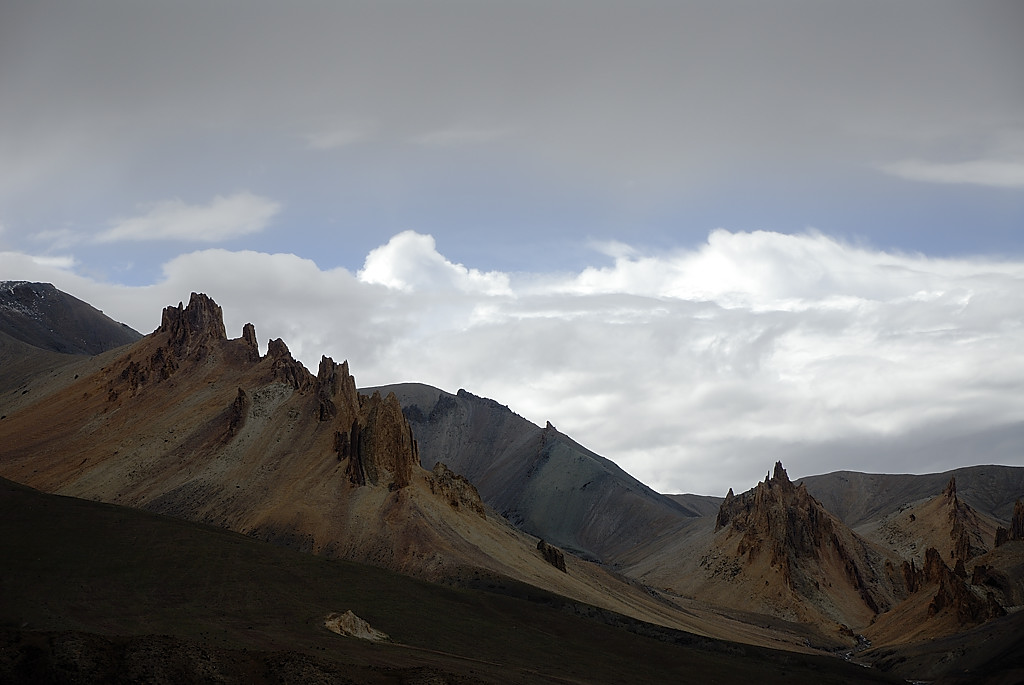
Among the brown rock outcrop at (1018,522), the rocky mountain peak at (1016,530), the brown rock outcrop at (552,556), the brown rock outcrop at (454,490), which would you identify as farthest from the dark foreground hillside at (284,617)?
the brown rock outcrop at (1018,522)

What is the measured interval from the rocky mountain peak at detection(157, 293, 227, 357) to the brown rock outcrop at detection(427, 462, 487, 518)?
194 feet

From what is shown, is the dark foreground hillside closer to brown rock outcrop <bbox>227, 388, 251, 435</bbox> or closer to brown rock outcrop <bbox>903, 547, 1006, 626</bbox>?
brown rock outcrop <bbox>903, 547, 1006, 626</bbox>

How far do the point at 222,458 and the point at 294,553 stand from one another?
56.8 meters

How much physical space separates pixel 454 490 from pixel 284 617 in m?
73.1

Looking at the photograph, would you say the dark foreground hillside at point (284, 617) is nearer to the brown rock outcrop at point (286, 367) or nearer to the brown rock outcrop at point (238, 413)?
the brown rock outcrop at point (238, 413)

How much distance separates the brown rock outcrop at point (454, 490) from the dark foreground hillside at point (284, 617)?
38.0 m

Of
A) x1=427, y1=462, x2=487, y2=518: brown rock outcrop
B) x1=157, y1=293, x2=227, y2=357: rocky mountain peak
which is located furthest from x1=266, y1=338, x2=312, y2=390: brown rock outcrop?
x1=427, y1=462, x2=487, y2=518: brown rock outcrop

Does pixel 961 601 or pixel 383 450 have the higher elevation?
pixel 383 450

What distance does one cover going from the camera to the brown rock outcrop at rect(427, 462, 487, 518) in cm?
14575

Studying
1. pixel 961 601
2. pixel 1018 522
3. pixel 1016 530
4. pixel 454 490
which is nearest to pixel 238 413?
pixel 454 490

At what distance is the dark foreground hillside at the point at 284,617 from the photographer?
54.0m

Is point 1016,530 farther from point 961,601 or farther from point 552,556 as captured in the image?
point 552,556

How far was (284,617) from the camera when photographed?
7644cm

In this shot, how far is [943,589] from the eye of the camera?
12638 cm
